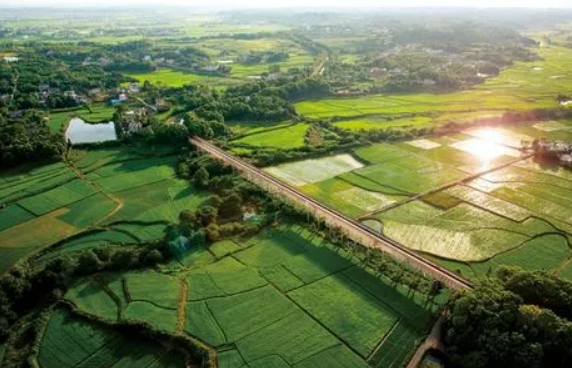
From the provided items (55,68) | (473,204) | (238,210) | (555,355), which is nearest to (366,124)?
(473,204)

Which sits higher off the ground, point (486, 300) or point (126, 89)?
point (486, 300)

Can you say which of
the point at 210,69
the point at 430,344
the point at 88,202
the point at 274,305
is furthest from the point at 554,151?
the point at 210,69

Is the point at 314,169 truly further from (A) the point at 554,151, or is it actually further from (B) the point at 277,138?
(A) the point at 554,151

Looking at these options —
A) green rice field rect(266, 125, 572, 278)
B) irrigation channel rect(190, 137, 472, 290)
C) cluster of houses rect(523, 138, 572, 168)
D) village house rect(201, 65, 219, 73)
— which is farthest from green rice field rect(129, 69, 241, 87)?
cluster of houses rect(523, 138, 572, 168)

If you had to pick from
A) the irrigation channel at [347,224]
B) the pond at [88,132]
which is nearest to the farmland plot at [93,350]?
the irrigation channel at [347,224]

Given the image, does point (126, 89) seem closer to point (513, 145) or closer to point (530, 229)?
point (513, 145)

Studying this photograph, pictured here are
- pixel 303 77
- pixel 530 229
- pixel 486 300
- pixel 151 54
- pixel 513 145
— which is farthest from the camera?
pixel 151 54

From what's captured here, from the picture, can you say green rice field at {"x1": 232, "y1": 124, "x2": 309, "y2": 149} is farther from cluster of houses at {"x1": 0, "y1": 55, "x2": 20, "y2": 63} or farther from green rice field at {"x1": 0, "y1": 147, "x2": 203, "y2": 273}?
cluster of houses at {"x1": 0, "y1": 55, "x2": 20, "y2": 63}
